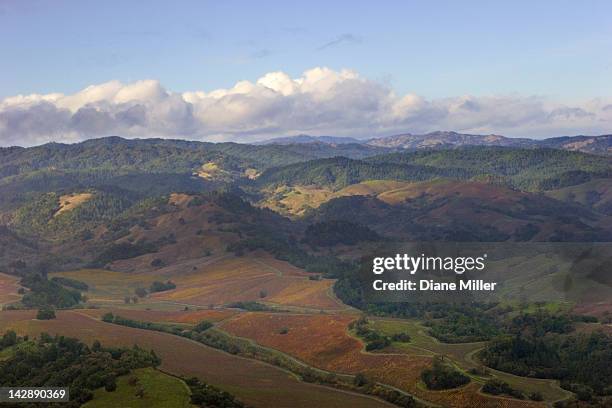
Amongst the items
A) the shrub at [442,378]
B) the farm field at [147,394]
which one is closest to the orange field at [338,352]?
the shrub at [442,378]

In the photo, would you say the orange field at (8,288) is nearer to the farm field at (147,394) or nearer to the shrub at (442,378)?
the farm field at (147,394)

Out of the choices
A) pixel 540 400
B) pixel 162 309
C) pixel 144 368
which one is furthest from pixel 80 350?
pixel 162 309

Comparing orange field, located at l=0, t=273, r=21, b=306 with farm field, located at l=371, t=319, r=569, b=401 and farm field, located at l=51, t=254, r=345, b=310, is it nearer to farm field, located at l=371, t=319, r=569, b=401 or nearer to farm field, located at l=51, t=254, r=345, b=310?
farm field, located at l=51, t=254, r=345, b=310

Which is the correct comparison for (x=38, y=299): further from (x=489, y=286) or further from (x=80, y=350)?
(x=489, y=286)

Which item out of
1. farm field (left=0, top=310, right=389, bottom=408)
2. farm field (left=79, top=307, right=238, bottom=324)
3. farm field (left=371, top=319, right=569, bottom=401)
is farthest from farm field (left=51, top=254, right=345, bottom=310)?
farm field (left=371, top=319, right=569, bottom=401)

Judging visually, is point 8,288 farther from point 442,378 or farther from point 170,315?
point 442,378
